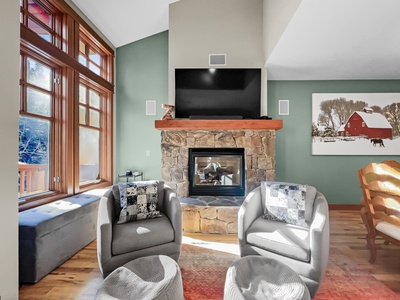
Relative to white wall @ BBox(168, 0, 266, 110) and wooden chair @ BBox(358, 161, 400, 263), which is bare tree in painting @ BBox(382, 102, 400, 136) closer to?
wooden chair @ BBox(358, 161, 400, 263)

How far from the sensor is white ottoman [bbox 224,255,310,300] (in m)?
1.32

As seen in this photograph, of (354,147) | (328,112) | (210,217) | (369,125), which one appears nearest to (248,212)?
(210,217)

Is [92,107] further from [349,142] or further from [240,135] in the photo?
[349,142]

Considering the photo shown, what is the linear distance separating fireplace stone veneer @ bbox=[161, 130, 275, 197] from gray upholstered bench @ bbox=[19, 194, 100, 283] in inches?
49.0

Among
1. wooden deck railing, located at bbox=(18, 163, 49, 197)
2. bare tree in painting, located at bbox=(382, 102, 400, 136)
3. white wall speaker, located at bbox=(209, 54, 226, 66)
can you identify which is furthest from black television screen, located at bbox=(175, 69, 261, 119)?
bare tree in painting, located at bbox=(382, 102, 400, 136)

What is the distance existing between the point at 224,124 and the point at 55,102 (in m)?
2.31

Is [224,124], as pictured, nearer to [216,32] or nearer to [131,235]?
[216,32]

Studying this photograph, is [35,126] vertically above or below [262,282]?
above

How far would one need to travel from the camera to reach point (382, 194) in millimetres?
2326

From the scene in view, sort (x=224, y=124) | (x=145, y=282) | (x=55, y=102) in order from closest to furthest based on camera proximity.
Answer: (x=145, y=282) → (x=55, y=102) → (x=224, y=124)

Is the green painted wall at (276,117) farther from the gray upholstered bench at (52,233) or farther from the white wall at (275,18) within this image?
the gray upholstered bench at (52,233)

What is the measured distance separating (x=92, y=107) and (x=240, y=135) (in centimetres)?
252

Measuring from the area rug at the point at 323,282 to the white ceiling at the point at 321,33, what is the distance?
2.54 meters

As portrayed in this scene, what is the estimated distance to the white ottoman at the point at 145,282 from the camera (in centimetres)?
133
